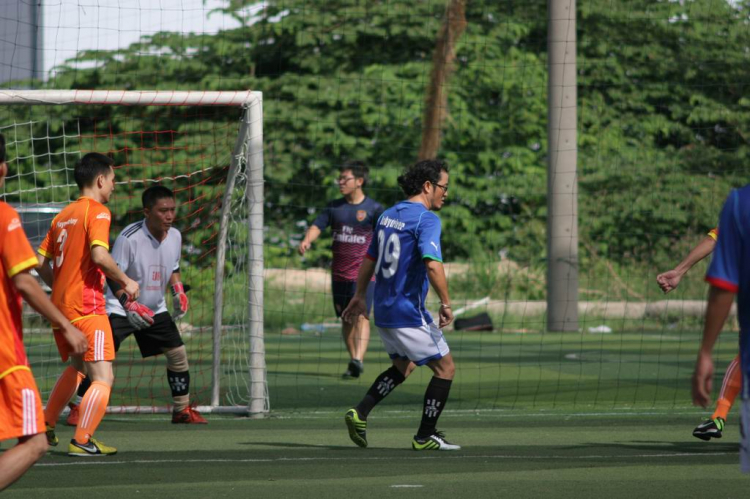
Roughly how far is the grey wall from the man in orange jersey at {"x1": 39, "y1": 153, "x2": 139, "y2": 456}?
27.3ft

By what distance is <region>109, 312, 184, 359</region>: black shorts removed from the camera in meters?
8.55

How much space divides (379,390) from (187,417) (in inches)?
78.6

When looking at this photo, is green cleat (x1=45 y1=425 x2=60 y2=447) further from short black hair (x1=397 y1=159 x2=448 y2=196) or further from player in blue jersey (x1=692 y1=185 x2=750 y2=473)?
player in blue jersey (x1=692 y1=185 x2=750 y2=473)

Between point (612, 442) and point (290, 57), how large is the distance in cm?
2383

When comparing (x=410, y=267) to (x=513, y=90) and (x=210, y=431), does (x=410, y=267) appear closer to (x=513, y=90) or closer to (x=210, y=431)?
(x=210, y=431)

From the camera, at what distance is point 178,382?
8.84 metres

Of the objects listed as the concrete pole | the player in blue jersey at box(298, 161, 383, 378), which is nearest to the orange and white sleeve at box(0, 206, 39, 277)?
the player in blue jersey at box(298, 161, 383, 378)

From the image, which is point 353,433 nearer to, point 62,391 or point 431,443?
point 431,443

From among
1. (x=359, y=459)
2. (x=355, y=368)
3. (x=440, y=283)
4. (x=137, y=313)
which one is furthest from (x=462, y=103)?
(x=359, y=459)

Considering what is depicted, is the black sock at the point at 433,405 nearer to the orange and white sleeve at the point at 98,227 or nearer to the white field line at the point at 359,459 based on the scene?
the white field line at the point at 359,459

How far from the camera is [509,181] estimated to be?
28.4 m

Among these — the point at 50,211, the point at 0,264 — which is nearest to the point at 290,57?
the point at 50,211

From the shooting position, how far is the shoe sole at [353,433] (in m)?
7.46

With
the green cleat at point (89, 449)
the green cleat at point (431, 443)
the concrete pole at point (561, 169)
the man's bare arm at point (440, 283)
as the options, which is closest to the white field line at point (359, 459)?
the green cleat at point (89, 449)
